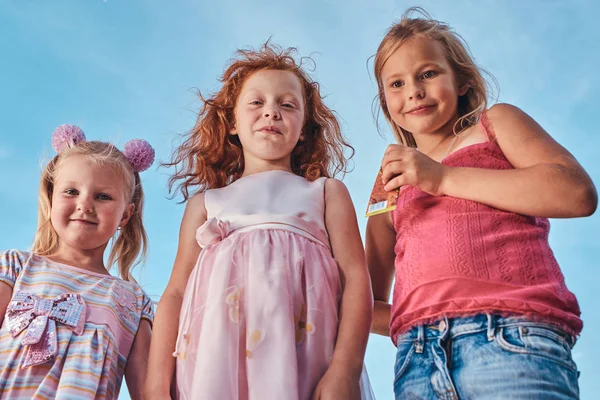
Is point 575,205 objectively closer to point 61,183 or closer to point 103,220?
point 103,220

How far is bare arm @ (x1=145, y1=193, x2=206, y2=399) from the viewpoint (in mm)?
2441

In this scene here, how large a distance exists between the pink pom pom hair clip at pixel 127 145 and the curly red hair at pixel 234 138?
17 cm

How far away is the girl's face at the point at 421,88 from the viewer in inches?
108

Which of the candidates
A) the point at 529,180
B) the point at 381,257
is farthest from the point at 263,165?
the point at 529,180

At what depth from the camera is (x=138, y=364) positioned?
9.37 ft

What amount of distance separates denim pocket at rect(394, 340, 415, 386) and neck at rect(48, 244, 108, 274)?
1.46 metres

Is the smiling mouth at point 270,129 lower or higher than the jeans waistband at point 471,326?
higher

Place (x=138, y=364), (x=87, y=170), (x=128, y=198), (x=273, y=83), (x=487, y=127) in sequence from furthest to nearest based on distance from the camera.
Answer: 1. (x=128, y=198)
2. (x=87, y=170)
3. (x=273, y=83)
4. (x=138, y=364)
5. (x=487, y=127)

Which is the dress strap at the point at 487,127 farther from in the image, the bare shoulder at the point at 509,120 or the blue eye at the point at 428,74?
the blue eye at the point at 428,74

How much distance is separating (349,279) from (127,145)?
1474 millimetres

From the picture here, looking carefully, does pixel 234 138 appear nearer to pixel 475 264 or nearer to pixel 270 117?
pixel 270 117

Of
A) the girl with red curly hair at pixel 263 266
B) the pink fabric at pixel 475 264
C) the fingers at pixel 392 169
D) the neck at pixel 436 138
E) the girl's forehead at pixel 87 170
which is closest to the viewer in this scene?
the pink fabric at pixel 475 264

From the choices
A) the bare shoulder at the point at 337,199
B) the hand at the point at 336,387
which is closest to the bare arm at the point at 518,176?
the bare shoulder at the point at 337,199

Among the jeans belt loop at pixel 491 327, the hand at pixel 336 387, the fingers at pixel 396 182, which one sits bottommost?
the hand at pixel 336 387
